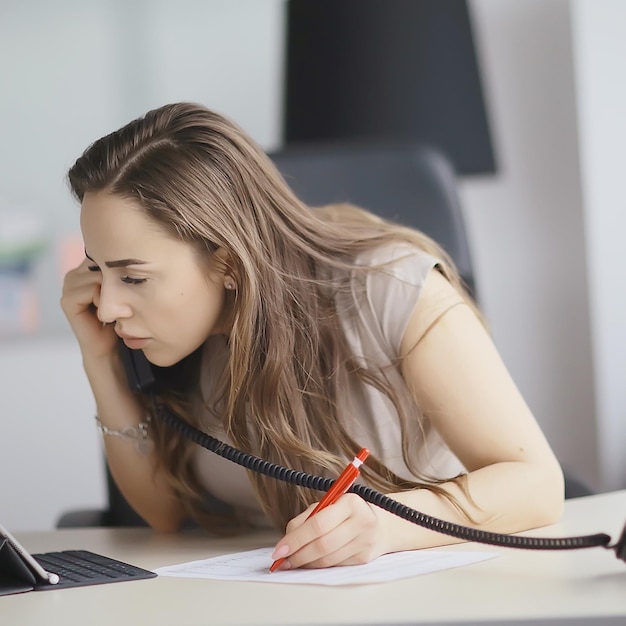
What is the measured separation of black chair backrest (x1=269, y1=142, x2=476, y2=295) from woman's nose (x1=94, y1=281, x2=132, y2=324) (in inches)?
23.5

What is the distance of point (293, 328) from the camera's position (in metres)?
1.18

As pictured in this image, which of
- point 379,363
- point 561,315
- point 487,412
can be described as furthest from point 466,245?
point 561,315

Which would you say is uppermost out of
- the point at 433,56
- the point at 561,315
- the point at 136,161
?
the point at 433,56

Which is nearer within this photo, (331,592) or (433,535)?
(331,592)

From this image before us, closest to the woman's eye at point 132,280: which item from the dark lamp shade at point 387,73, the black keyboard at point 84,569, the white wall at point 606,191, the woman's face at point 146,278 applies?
the woman's face at point 146,278

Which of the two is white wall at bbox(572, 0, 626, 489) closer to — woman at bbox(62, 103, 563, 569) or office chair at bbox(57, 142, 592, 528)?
office chair at bbox(57, 142, 592, 528)

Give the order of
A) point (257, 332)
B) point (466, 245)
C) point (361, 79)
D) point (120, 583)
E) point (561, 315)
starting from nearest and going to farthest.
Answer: point (120, 583)
point (257, 332)
point (466, 245)
point (361, 79)
point (561, 315)

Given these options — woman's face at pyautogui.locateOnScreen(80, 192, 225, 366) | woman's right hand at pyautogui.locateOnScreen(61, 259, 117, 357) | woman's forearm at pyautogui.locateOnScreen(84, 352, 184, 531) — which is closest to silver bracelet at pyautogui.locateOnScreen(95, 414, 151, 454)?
woman's forearm at pyautogui.locateOnScreen(84, 352, 184, 531)

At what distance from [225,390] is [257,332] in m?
0.11

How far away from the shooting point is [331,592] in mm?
786

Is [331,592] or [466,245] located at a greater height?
[466,245]

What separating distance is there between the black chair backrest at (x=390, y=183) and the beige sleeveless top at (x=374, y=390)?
37 centimetres

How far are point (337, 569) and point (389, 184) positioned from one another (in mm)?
905

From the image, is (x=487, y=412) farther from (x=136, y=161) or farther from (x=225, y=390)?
(x=136, y=161)
